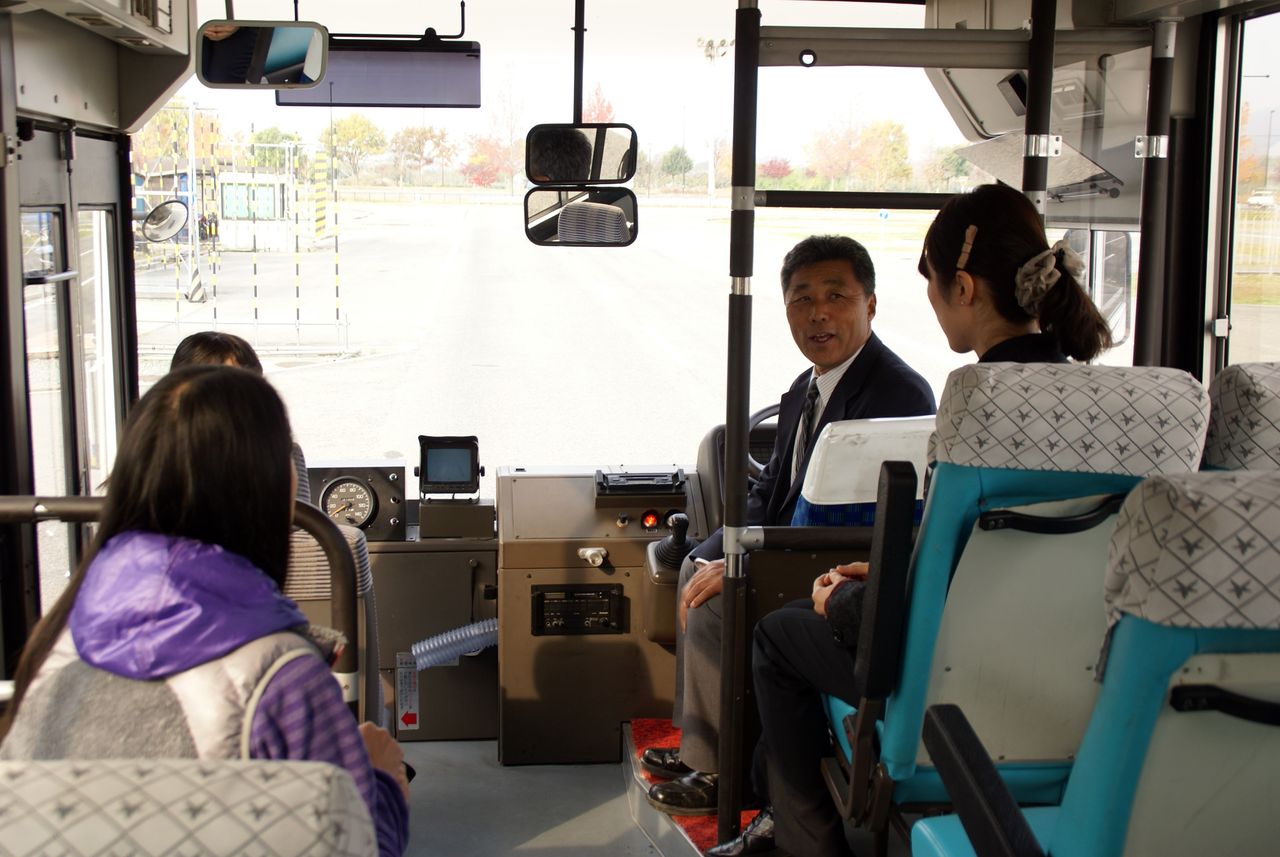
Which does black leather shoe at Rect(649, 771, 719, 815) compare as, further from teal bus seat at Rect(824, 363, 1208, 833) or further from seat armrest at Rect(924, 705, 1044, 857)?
seat armrest at Rect(924, 705, 1044, 857)

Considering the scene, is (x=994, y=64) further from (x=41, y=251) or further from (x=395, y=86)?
(x=41, y=251)

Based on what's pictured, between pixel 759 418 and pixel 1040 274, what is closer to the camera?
pixel 1040 274

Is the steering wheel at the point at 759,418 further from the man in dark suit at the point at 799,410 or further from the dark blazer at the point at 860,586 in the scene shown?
the dark blazer at the point at 860,586

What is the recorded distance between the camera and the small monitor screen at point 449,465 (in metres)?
4.58

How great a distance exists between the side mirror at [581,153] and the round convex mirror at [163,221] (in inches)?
57.2

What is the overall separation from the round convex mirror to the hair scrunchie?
10.5 feet

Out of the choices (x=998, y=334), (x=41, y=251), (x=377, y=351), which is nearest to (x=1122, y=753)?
(x=998, y=334)

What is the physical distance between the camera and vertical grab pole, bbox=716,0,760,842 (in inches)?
108

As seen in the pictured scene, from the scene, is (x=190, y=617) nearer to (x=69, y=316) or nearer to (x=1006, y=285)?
(x=1006, y=285)

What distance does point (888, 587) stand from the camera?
222cm

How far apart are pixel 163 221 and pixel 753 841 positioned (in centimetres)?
313

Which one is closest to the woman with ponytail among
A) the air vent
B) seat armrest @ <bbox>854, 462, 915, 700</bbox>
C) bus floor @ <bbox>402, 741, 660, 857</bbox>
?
seat armrest @ <bbox>854, 462, 915, 700</bbox>

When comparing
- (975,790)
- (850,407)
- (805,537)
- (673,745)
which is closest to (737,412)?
(805,537)

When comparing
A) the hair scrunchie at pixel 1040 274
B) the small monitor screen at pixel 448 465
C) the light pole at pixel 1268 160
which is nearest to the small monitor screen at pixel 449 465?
the small monitor screen at pixel 448 465
